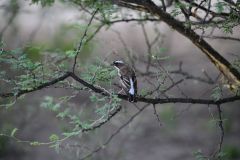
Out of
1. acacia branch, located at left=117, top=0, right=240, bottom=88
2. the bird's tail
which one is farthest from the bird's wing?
acacia branch, located at left=117, top=0, right=240, bottom=88

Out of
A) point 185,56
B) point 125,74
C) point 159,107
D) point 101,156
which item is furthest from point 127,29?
point 125,74

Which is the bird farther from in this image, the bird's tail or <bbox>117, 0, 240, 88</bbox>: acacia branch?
<bbox>117, 0, 240, 88</bbox>: acacia branch

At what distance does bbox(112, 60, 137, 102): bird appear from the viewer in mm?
4438

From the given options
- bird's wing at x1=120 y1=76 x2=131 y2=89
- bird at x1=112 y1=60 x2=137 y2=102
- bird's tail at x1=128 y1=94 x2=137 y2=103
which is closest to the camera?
bird's tail at x1=128 y1=94 x2=137 y2=103

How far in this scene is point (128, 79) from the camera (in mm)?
4805

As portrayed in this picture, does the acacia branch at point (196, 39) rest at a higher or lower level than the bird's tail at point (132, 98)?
higher

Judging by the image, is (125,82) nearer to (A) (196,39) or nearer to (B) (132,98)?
(B) (132,98)

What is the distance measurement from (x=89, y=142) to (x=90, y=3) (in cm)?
500

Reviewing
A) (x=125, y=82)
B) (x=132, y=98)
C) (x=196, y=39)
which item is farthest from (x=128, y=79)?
(x=196, y=39)

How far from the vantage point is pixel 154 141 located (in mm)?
9883

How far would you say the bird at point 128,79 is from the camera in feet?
14.6

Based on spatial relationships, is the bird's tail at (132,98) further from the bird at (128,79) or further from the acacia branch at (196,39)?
the acacia branch at (196,39)

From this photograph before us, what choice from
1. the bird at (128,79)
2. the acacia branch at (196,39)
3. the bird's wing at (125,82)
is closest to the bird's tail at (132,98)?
the bird at (128,79)

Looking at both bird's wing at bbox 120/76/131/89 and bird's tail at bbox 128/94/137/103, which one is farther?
bird's wing at bbox 120/76/131/89
